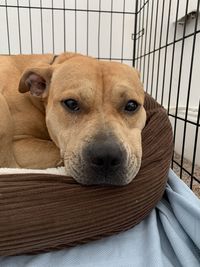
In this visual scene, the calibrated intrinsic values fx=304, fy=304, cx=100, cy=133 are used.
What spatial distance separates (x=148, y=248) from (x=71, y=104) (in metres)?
0.64

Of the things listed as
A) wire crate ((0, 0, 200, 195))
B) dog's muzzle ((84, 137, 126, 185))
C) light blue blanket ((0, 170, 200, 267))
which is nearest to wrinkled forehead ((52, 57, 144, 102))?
dog's muzzle ((84, 137, 126, 185))

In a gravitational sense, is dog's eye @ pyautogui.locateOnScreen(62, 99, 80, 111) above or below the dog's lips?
above

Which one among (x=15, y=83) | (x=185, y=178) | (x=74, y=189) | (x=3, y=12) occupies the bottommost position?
(x=185, y=178)

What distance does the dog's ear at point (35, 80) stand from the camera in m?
1.46

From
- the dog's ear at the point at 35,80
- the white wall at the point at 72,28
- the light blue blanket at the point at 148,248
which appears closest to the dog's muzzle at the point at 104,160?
the light blue blanket at the point at 148,248

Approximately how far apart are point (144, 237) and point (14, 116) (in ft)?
2.84

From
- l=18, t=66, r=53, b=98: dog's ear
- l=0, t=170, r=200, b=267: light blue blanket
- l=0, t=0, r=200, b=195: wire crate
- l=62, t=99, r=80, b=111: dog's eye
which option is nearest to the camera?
l=0, t=170, r=200, b=267: light blue blanket

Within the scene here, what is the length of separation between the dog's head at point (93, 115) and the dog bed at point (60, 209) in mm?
55

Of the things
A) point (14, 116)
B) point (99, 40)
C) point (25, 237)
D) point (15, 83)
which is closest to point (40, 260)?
point (25, 237)

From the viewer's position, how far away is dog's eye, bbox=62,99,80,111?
1.28 metres

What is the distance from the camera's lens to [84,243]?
1073mm

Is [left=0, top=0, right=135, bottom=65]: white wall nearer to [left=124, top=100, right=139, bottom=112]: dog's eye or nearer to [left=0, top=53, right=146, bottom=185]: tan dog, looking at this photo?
[left=0, top=53, right=146, bottom=185]: tan dog

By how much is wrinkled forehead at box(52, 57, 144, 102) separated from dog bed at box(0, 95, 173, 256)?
→ 388 mm

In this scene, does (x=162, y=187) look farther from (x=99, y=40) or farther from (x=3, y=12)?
(x=3, y=12)
